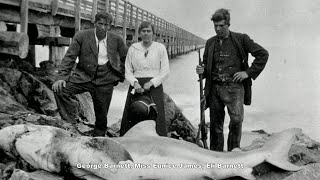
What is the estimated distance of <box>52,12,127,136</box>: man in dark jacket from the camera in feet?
16.9

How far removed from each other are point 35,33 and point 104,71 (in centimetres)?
563

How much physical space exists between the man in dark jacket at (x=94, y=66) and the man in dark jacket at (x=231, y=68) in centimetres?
128

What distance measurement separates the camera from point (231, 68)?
4996 mm

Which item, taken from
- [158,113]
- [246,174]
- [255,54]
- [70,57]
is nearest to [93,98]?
[70,57]

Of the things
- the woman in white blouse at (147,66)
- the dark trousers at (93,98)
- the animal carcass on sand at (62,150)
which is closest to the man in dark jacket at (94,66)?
the dark trousers at (93,98)

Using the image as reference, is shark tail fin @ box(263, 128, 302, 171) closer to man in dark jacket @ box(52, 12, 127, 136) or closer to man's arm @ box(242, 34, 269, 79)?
man's arm @ box(242, 34, 269, 79)

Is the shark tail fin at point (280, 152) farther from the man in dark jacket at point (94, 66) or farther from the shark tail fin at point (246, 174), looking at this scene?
the man in dark jacket at point (94, 66)

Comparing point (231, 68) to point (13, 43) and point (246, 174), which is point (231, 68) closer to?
point (246, 174)

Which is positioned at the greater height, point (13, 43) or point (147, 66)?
point (13, 43)

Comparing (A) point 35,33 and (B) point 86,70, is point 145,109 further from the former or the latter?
(A) point 35,33

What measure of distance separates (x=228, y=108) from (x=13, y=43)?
4.39 metres

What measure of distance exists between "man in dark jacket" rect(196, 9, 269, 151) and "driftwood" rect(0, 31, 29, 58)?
386 centimetres

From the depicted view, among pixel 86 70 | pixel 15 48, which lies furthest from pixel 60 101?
pixel 15 48

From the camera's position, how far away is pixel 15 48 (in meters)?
7.18
